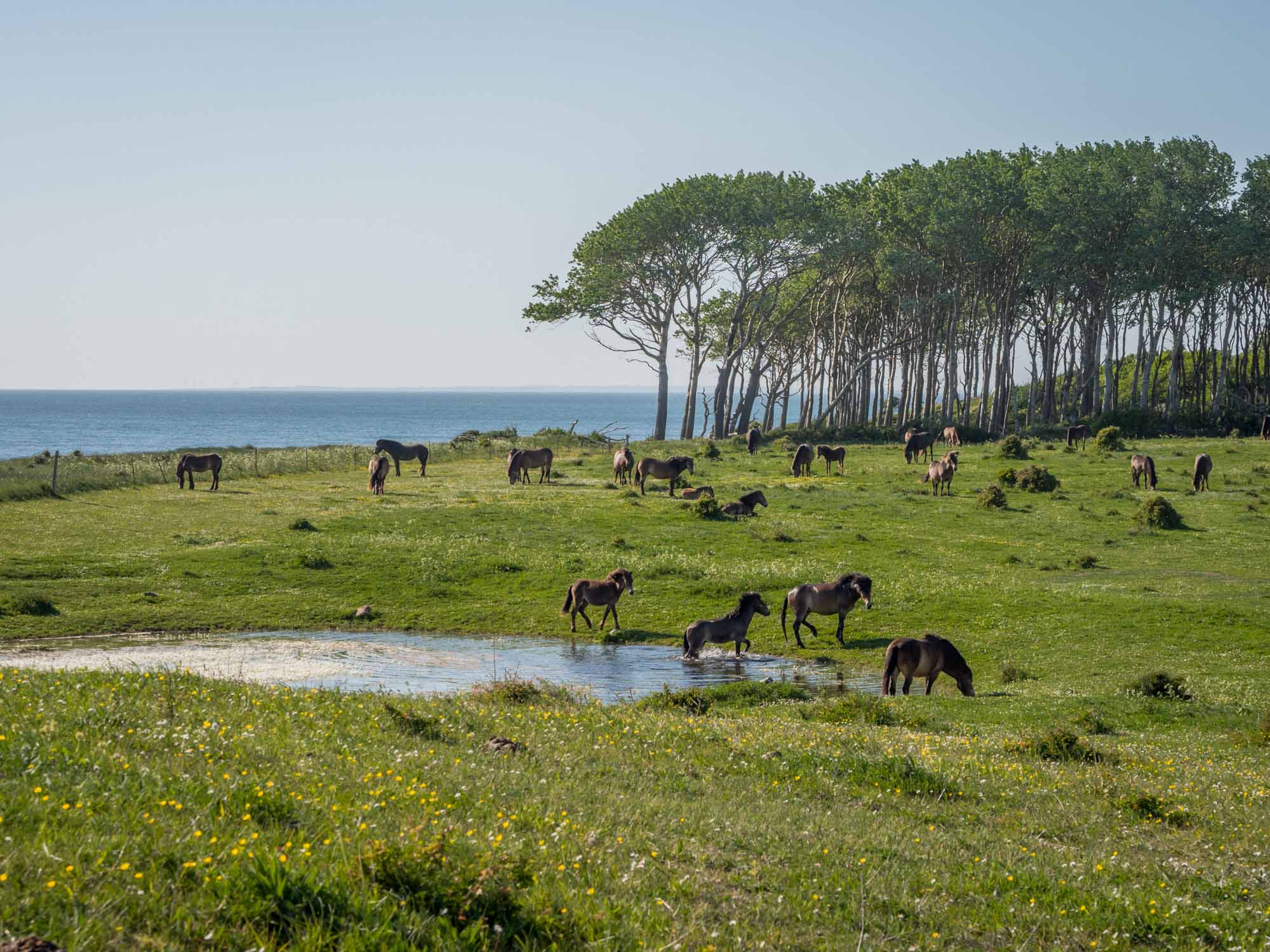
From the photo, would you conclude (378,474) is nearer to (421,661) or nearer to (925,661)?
(421,661)

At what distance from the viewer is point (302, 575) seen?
31.7m

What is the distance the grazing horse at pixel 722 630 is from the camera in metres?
24.5

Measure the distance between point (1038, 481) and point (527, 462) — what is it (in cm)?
2499

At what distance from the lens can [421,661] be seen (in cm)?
2333

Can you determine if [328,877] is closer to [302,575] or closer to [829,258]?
[302,575]

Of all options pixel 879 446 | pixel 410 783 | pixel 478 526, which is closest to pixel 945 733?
pixel 410 783

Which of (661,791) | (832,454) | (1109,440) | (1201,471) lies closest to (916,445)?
(832,454)

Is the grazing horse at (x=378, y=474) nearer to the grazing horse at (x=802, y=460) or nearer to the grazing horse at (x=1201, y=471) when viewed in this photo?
the grazing horse at (x=802, y=460)

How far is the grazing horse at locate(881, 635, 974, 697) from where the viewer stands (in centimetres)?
2077

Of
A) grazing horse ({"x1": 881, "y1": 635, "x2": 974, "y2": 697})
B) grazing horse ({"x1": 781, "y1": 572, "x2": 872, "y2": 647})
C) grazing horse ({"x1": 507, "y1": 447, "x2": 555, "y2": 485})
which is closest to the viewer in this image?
grazing horse ({"x1": 881, "y1": 635, "x2": 974, "y2": 697})

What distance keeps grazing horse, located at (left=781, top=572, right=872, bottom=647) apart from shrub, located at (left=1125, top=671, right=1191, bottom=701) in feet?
22.3

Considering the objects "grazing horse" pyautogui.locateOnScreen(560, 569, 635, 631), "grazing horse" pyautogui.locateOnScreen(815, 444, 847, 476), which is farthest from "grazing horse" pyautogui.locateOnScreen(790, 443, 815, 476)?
"grazing horse" pyautogui.locateOnScreen(560, 569, 635, 631)

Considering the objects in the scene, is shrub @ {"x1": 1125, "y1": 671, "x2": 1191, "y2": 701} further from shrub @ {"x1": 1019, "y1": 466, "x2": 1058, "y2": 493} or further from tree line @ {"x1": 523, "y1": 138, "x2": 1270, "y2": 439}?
tree line @ {"x1": 523, "y1": 138, "x2": 1270, "y2": 439}

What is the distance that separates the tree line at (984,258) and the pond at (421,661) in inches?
2101
